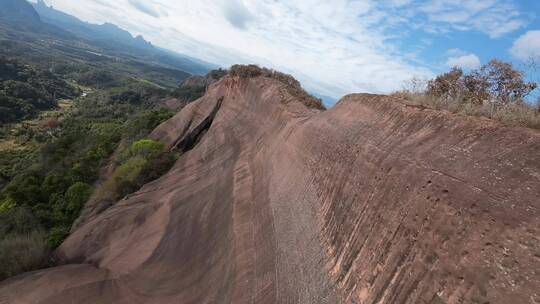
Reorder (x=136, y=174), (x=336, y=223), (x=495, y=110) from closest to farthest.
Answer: (x=495, y=110)
(x=336, y=223)
(x=136, y=174)

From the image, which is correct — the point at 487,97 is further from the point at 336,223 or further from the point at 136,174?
the point at 136,174

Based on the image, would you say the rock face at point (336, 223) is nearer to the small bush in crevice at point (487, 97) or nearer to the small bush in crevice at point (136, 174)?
the small bush in crevice at point (487, 97)

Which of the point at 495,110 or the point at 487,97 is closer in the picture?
the point at 495,110

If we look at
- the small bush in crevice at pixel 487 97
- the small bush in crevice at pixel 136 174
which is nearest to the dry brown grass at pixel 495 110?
the small bush in crevice at pixel 487 97

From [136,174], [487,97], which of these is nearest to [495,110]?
[487,97]

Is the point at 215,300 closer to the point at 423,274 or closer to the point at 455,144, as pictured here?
the point at 423,274

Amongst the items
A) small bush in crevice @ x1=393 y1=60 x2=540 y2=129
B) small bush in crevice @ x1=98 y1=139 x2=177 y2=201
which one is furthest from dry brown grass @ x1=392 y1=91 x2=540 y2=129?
small bush in crevice @ x1=98 y1=139 x2=177 y2=201

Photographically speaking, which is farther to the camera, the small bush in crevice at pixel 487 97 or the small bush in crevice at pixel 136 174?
the small bush in crevice at pixel 136 174
